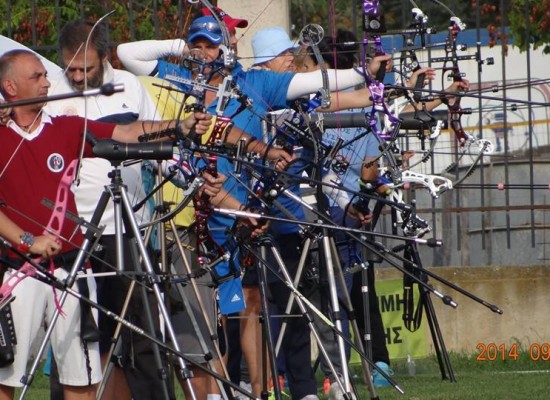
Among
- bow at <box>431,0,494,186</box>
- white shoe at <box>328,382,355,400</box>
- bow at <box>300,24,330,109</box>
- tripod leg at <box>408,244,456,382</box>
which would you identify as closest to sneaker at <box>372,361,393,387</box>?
tripod leg at <box>408,244,456,382</box>

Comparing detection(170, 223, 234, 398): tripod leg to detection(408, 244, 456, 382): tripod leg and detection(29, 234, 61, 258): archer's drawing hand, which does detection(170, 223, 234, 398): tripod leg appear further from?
detection(408, 244, 456, 382): tripod leg

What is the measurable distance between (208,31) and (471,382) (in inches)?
113

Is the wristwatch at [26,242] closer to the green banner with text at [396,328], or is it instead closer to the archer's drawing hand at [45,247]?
the archer's drawing hand at [45,247]

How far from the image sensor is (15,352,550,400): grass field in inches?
314

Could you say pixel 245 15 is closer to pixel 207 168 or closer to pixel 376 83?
pixel 376 83

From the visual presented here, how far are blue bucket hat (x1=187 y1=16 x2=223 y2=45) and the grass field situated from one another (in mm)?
2241

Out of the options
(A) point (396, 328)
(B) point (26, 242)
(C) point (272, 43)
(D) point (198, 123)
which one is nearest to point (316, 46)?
(C) point (272, 43)

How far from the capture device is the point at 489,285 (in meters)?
10.1

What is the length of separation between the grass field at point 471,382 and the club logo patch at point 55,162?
2469 millimetres

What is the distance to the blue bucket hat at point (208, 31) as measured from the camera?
708 centimetres

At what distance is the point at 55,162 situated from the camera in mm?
6395

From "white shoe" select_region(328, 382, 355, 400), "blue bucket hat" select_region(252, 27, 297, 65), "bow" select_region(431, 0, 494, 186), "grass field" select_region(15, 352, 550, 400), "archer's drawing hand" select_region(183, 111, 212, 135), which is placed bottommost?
"grass field" select_region(15, 352, 550, 400)

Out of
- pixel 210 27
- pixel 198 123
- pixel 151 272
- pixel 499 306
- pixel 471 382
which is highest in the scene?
pixel 210 27

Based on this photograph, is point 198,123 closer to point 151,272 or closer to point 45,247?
point 151,272
